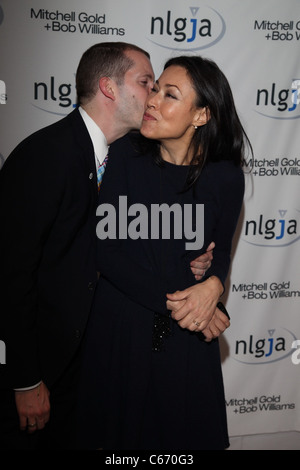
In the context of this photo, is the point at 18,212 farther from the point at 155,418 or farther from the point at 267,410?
the point at 267,410

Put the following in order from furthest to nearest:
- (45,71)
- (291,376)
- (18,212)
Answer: (291,376), (45,71), (18,212)

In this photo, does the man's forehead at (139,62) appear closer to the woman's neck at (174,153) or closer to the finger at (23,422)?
the woman's neck at (174,153)

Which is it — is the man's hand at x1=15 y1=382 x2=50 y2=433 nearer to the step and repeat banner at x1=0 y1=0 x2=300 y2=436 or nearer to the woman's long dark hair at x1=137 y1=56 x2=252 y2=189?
the woman's long dark hair at x1=137 y1=56 x2=252 y2=189

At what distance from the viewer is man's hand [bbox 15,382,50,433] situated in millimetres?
1502

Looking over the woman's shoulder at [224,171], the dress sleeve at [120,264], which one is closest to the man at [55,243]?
the dress sleeve at [120,264]

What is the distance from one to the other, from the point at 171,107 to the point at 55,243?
60 centimetres

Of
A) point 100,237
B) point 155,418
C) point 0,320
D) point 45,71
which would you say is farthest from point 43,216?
point 45,71

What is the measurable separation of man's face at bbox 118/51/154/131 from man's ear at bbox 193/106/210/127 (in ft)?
0.80

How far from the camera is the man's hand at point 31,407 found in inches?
59.1

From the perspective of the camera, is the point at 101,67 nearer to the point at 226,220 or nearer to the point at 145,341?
the point at 226,220

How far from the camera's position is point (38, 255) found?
4.59ft

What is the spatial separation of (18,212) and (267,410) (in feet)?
6.94

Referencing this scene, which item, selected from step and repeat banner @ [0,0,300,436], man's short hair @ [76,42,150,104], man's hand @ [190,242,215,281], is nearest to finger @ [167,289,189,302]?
man's hand @ [190,242,215,281]

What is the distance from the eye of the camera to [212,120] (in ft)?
5.12
